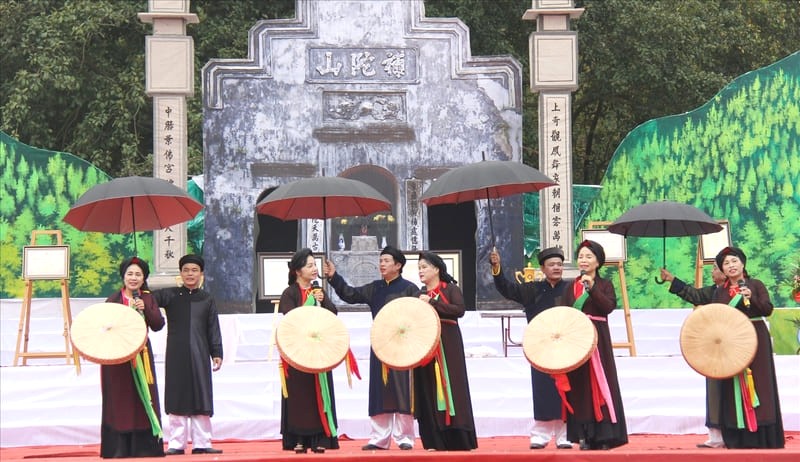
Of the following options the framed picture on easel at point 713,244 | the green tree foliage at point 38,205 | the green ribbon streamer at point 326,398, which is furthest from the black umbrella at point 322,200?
the green tree foliage at point 38,205

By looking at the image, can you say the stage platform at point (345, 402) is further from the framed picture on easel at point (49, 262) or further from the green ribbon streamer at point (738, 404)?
the framed picture on easel at point (49, 262)

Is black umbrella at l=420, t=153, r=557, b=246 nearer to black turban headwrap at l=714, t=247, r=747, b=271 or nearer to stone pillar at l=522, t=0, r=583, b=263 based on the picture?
black turban headwrap at l=714, t=247, r=747, b=271

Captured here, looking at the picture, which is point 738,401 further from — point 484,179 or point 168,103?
point 168,103

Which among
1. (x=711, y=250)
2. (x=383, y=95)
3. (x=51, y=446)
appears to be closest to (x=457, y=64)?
(x=383, y=95)

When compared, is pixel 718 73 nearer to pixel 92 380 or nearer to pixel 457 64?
pixel 457 64

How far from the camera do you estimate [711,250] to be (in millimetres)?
13086

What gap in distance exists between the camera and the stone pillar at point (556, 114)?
14.2 metres

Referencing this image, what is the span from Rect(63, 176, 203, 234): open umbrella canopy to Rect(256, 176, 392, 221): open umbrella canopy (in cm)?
58

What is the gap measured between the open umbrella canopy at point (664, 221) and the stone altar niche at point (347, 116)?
15.3 feet

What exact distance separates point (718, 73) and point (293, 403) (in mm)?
13909

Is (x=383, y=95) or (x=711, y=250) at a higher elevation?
(x=383, y=95)

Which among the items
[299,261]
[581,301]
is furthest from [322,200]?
[581,301]

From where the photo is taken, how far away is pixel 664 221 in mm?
9625

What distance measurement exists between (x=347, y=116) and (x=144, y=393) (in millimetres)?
6803
